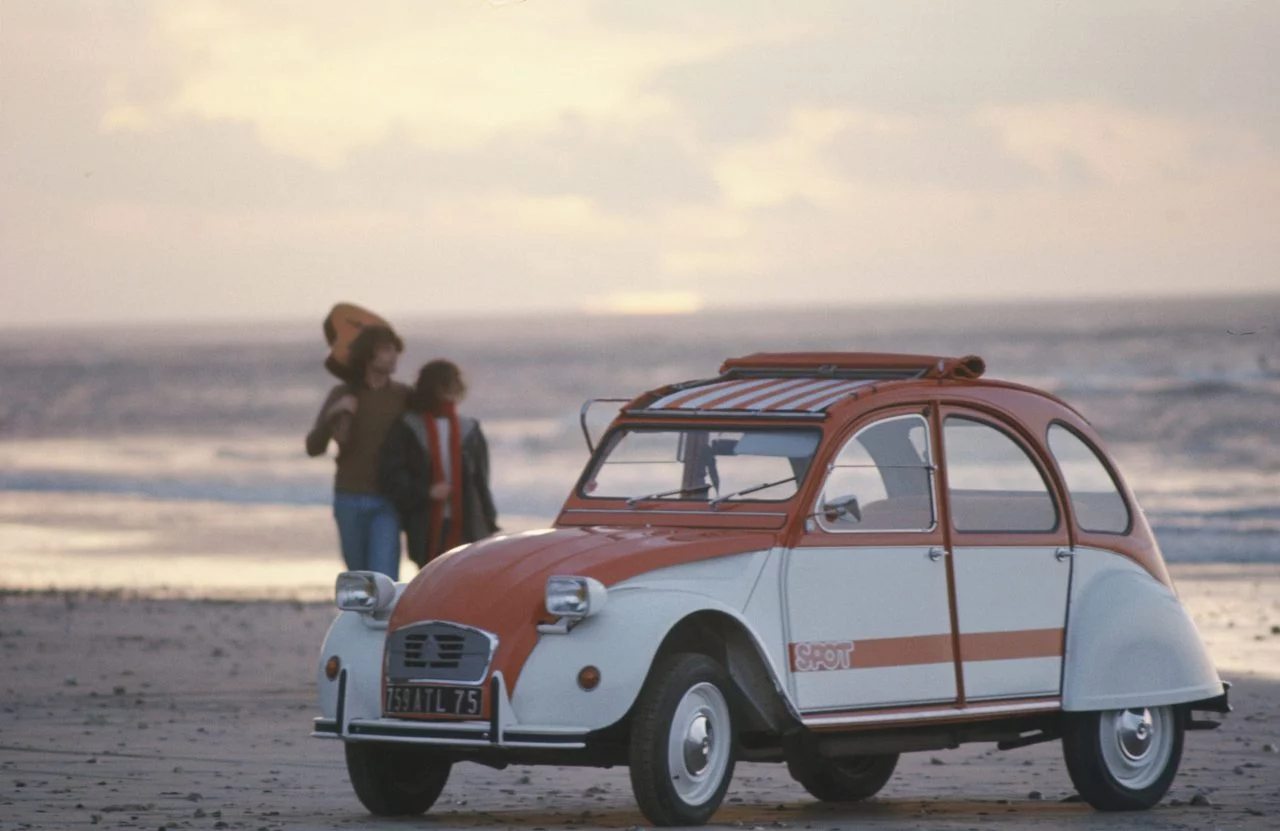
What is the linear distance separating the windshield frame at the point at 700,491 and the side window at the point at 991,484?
0.71 metres

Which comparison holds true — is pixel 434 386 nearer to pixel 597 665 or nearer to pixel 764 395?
pixel 764 395

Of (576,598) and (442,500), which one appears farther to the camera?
(442,500)

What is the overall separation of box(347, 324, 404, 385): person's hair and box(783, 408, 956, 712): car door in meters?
3.41

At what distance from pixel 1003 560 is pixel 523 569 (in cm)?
223

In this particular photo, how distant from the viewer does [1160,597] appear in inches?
403

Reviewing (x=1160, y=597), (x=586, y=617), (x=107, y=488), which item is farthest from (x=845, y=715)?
(x=107, y=488)

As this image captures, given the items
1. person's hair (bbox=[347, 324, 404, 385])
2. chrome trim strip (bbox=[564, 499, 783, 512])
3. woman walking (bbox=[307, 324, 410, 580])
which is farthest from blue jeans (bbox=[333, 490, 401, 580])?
chrome trim strip (bbox=[564, 499, 783, 512])

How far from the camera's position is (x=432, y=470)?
12.0m

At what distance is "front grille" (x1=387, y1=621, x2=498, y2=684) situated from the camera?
8469 mm

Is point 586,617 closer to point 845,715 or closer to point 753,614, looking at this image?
point 753,614

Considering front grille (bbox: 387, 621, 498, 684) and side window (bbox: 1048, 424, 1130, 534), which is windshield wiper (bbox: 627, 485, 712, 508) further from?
side window (bbox: 1048, 424, 1130, 534)

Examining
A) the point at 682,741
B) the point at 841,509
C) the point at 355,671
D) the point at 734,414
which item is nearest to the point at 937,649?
the point at 841,509

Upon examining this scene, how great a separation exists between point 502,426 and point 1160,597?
47.4 m

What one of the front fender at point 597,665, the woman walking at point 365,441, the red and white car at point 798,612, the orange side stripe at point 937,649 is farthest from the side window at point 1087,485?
the woman walking at point 365,441
